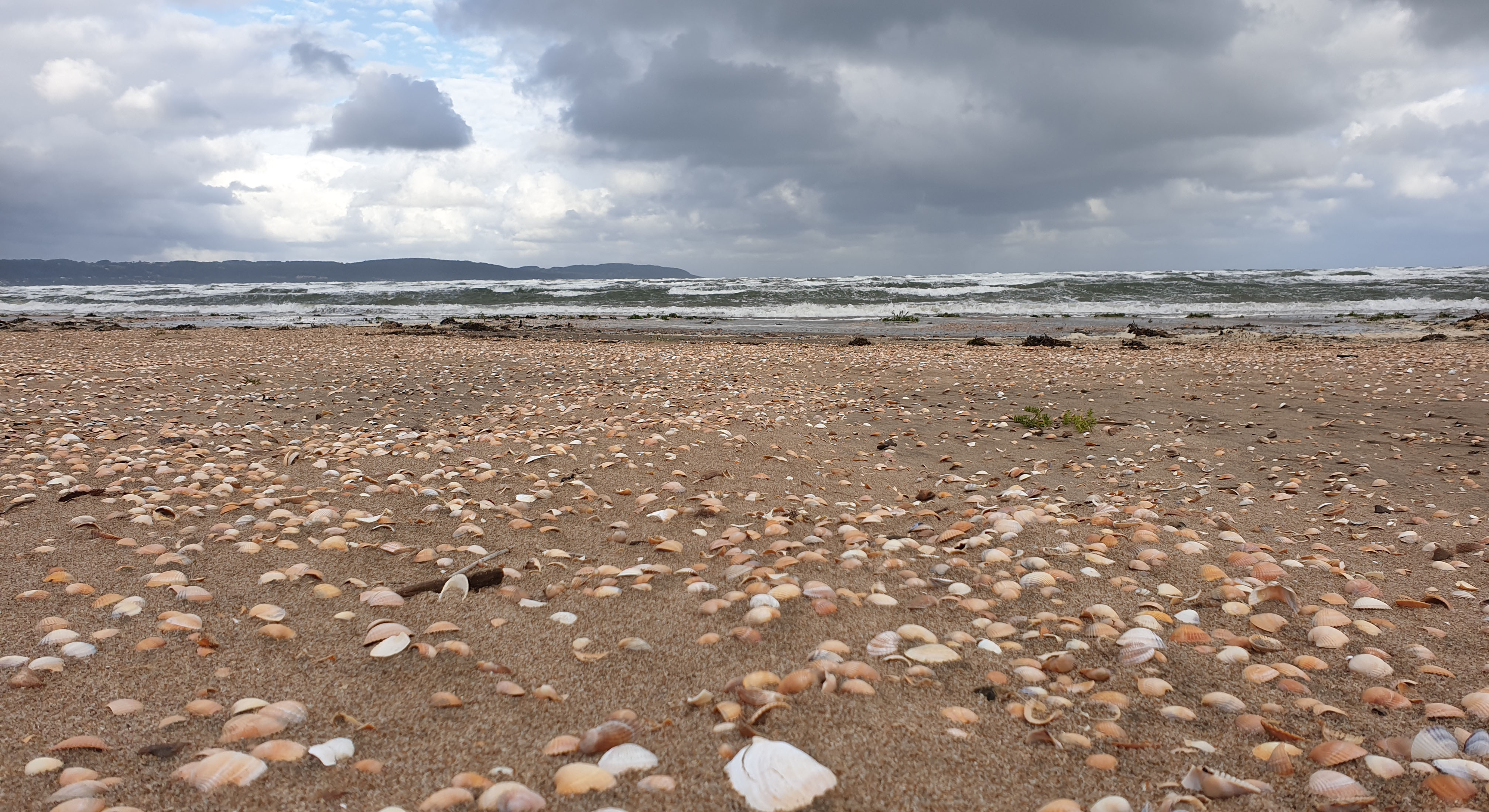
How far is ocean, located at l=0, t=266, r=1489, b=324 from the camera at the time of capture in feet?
133

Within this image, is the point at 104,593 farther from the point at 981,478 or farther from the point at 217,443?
the point at 981,478

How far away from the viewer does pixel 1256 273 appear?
80.6m

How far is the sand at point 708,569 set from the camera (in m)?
2.77

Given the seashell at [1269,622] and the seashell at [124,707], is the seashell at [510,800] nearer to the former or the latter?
the seashell at [124,707]

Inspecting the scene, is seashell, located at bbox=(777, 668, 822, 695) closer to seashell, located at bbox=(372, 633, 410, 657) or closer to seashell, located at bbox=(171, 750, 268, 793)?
seashell, located at bbox=(372, 633, 410, 657)


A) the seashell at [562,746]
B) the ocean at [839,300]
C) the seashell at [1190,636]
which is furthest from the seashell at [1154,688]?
the ocean at [839,300]

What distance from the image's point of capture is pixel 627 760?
8.92 feet

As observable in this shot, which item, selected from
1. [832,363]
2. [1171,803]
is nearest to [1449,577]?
[1171,803]

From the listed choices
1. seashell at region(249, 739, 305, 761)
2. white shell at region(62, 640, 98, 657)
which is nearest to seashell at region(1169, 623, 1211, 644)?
seashell at region(249, 739, 305, 761)

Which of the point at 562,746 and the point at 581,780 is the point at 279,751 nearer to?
the point at 562,746

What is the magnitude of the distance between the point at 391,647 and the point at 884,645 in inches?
88.7

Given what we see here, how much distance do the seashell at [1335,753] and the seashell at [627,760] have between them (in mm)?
2296

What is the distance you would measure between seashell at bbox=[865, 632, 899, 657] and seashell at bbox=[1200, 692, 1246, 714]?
1.24 metres

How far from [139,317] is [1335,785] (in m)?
50.0
